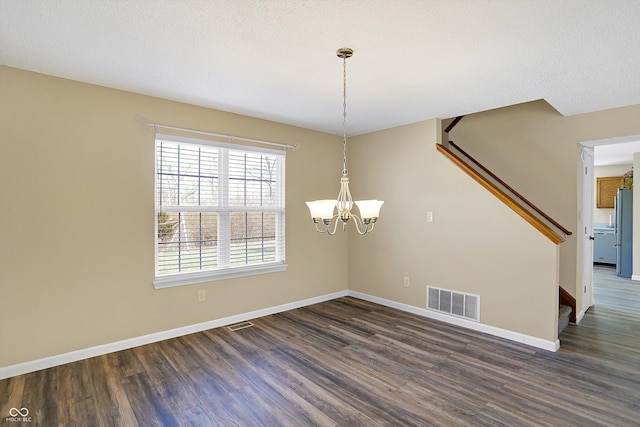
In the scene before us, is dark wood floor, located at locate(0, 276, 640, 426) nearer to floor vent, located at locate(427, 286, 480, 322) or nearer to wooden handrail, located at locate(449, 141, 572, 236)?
floor vent, located at locate(427, 286, 480, 322)

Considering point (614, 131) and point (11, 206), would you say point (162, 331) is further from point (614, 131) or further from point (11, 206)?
point (614, 131)

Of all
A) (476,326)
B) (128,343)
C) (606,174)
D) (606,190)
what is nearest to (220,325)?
(128,343)

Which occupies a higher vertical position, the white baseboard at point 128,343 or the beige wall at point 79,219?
the beige wall at point 79,219

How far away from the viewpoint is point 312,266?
4641 millimetres

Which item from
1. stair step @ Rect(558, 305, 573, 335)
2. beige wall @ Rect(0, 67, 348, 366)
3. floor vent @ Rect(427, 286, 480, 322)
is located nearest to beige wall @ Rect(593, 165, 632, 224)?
stair step @ Rect(558, 305, 573, 335)

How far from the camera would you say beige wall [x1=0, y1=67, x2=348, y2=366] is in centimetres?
261

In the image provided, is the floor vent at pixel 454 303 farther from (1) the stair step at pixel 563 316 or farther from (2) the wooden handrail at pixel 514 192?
(2) the wooden handrail at pixel 514 192

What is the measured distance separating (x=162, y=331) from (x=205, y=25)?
2.85 meters

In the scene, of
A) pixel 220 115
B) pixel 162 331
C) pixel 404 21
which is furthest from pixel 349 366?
pixel 220 115

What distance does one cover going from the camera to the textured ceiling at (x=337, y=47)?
1.83m

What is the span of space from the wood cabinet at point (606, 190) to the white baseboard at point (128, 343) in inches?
326

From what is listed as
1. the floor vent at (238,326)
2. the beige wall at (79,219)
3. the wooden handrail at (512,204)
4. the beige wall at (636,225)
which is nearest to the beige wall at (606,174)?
the beige wall at (636,225)

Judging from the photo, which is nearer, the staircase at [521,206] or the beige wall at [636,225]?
the staircase at [521,206]

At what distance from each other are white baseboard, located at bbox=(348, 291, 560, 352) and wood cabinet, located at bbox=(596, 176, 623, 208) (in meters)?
7.11
